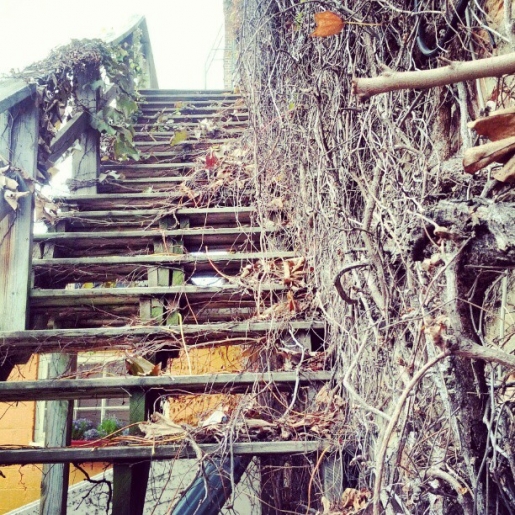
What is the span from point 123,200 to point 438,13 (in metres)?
2.27

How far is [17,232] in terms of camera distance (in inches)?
97.1

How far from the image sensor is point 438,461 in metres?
1.28

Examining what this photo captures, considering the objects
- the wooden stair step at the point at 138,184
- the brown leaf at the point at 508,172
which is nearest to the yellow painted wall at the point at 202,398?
the wooden stair step at the point at 138,184

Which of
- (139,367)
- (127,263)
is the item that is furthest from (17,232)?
(139,367)

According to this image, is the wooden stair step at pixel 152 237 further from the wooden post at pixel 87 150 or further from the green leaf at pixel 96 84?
the green leaf at pixel 96 84

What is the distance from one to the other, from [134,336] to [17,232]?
0.83 meters

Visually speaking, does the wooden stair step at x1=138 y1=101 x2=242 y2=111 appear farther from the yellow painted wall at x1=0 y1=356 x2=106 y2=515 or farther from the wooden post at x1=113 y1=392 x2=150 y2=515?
the wooden post at x1=113 y1=392 x2=150 y2=515

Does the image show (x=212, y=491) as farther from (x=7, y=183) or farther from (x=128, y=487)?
(x=7, y=183)

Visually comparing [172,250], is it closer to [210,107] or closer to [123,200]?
[123,200]

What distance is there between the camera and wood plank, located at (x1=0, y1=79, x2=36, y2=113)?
2.31 metres

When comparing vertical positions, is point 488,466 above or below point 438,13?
below

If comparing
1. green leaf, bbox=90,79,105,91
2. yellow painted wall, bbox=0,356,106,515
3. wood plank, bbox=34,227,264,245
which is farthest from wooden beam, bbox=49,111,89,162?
yellow painted wall, bbox=0,356,106,515

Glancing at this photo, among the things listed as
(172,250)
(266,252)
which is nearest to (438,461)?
(266,252)

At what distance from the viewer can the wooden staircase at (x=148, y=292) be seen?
196cm
